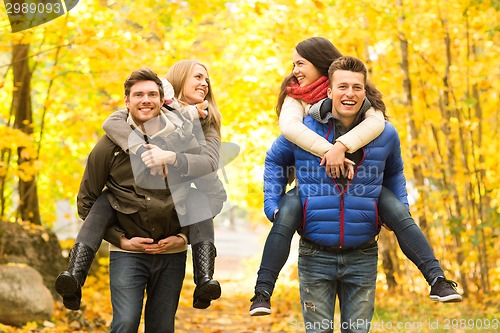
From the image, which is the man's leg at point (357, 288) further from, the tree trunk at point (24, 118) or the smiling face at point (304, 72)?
the tree trunk at point (24, 118)

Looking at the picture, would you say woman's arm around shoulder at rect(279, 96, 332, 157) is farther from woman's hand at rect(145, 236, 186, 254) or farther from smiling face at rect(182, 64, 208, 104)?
Answer: woman's hand at rect(145, 236, 186, 254)

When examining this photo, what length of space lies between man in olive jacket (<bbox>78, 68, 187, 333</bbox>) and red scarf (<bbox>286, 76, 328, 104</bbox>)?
820 mm

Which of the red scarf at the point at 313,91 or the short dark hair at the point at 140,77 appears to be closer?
the short dark hair at the point at 140,77

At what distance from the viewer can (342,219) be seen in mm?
3879

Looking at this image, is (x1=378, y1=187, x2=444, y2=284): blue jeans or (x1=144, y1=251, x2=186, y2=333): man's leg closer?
(x1=378, y1=187, x2=444, y2=284): blue jeans

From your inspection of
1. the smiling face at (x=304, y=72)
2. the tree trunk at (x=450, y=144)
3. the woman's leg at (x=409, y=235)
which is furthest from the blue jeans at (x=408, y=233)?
the tree trunk at (x=450, y=144)

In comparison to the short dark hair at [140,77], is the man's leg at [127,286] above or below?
below

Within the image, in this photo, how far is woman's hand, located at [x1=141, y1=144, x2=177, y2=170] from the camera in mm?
3916

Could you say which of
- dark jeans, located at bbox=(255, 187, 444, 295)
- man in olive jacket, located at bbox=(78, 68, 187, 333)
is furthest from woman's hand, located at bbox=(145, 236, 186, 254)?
dark jeans, located at bbox=(255, 187, 444, 295)

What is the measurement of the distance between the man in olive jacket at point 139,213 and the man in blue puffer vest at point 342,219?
644mm

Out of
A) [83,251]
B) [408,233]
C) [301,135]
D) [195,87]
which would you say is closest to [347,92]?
[301,135]

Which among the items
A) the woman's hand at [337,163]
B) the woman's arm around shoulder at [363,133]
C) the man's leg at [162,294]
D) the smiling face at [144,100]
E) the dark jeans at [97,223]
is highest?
the smiling face at [144,100]

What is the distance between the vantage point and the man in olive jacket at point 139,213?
3.98 meters

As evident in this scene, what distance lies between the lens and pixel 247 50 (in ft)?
35.3
